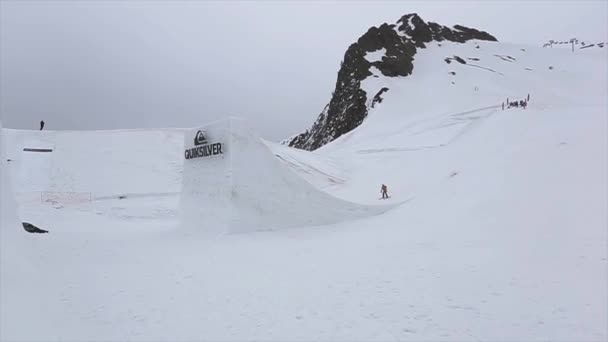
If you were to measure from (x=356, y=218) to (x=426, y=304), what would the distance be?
8.76m

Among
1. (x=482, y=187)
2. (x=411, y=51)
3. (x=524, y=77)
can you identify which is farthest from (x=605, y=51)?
(x=482, y=187)

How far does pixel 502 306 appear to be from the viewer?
539 cm

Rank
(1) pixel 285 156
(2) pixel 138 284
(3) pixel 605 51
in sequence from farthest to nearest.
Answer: (3) pixel 605 51
(1) pixel 285 156
(2) pixel 138 284

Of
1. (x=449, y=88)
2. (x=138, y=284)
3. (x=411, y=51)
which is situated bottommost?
(x=138, y=284)

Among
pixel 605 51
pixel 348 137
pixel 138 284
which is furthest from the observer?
pixel 605 51

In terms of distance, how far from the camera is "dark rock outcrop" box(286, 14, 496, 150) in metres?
54.6

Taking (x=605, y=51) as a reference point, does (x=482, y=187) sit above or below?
below

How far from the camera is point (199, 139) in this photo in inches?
528

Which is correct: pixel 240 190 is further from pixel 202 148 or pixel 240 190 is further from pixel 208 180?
pixel 202 148

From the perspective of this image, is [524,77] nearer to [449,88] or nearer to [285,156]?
[449,88]

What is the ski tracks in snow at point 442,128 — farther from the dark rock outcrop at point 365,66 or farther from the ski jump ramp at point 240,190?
the ski jump ramp at point 240,190

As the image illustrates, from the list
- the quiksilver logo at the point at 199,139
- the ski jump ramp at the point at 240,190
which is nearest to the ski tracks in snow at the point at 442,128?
the ski jump ramp at the point at 240,190

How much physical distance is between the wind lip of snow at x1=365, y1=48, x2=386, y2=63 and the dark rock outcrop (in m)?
0.33

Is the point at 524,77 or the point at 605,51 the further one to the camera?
the point at 605,51
